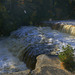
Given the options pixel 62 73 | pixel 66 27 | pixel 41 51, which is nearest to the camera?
pixel 62 73

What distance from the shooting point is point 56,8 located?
58.0ft

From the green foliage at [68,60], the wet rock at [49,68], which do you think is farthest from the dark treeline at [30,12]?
the green foliage at [68,60]

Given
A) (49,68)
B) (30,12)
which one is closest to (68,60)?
(49,68)

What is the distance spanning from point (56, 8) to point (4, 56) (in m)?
13.8

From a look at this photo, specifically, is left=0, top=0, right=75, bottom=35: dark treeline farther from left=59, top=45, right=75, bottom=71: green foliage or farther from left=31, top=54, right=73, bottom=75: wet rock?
left=59, top=45, right=75, bottom=71: green foliage

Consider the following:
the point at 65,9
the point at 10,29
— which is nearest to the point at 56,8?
the point at 65,9

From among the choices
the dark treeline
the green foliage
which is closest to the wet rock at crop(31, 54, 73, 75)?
the green foliage

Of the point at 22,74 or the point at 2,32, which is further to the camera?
the point at 2,32

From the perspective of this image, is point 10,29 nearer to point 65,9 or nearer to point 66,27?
point 66,27

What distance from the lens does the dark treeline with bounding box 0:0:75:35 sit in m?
10.2

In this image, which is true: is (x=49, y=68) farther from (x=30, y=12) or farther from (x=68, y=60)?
(x=30, y=12)

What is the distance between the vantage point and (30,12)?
1311cm

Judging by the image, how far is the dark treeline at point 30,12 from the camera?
1015 centimetres

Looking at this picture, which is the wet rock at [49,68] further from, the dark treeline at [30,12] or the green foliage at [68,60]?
the dark treeline at [30,12]
